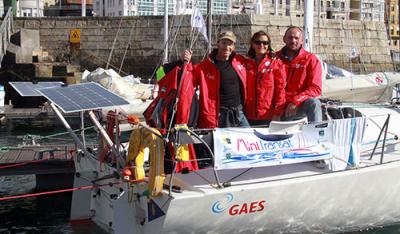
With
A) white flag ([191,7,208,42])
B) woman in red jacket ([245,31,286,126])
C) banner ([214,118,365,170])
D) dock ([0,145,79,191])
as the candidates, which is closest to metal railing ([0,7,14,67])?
white flag ([191,7,208,42])

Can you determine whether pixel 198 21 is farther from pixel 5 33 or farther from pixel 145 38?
pixel 145 38

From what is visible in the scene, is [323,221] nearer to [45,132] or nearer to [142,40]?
[45,132]

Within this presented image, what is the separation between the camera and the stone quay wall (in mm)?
31844

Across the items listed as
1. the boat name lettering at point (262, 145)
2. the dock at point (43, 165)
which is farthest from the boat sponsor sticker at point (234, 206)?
the dock at point (43, 165)

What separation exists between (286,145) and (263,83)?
85 cm

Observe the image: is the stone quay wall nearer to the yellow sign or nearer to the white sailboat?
the yellow sign

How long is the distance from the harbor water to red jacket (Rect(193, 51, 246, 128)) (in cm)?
257

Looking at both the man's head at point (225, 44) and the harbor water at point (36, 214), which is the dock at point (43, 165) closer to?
the harbor water at point (36, 214)

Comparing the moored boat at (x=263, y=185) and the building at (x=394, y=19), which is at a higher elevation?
the building at (x=394, y=19)

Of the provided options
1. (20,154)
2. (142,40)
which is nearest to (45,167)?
(20,154)

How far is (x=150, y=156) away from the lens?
267 inches

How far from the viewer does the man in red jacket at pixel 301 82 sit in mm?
7582

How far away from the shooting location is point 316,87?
762cm

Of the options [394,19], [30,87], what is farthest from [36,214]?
[394,19]
